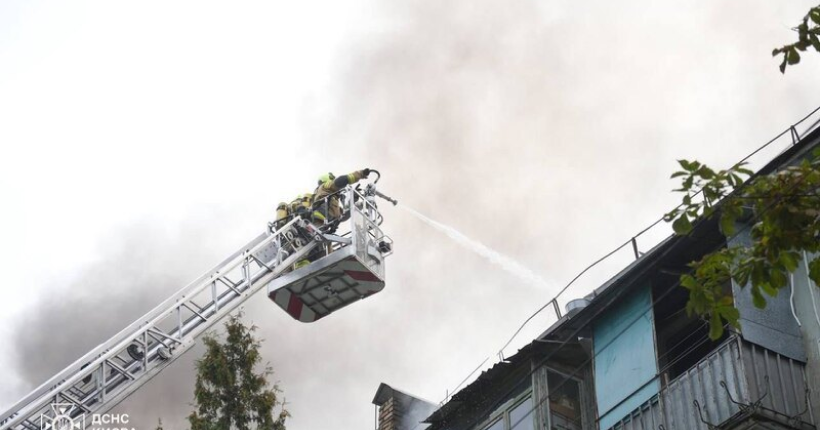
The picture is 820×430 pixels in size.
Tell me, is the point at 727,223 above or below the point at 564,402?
below

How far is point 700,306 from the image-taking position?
828cm

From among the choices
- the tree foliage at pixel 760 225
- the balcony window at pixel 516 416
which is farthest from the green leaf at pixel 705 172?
the balcony window at pixel 516 416

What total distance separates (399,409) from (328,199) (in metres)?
4.38

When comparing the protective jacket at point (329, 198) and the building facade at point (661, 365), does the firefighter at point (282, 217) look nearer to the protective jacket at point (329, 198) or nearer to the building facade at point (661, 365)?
the protective jacket at point (329, 198)

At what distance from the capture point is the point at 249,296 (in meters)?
18.8

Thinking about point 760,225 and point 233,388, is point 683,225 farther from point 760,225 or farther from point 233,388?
point 233,388

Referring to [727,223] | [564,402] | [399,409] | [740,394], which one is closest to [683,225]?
[727,223]

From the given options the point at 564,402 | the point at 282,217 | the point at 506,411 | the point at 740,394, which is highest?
the point at 282,217

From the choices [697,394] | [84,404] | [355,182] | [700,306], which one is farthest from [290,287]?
[700,306]

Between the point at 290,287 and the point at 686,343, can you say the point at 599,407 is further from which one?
the point at 290,287

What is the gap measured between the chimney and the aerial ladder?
269 cm

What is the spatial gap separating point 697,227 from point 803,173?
226 inches

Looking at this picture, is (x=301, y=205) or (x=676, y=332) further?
(x=301, y=205)

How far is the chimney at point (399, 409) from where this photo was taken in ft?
67.2
